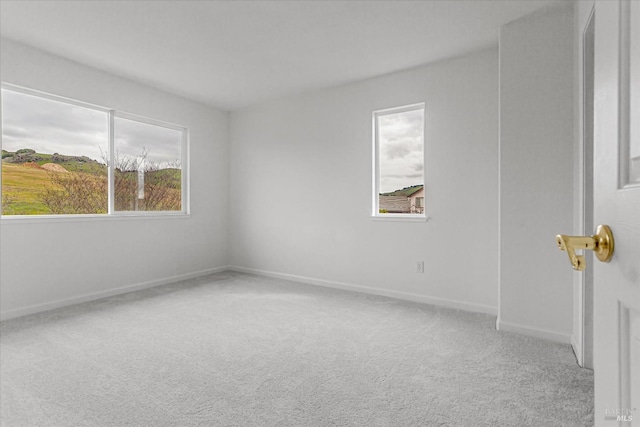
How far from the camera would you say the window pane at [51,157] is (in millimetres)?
3352

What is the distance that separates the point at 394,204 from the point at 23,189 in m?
3.90

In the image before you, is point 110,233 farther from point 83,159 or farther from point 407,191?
point 407,191

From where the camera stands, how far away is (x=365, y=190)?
4.23 m

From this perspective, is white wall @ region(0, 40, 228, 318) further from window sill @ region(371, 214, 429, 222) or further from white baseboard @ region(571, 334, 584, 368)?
white baseboard @ region(571, 334, 584, 368)

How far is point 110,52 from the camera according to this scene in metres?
3.47

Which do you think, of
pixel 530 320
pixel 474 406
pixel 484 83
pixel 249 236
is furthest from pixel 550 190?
pixel 249 236

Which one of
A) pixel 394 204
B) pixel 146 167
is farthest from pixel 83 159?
pixel 394 204

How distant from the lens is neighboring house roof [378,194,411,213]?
13.3 ft

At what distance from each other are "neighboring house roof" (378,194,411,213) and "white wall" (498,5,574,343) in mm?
1241

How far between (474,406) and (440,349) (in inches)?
29.1

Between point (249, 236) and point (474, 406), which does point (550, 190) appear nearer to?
point (474, 406)

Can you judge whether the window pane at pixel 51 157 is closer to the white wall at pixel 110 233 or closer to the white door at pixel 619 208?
the white wall at pixel 110 233

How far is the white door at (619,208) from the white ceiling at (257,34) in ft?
8.07

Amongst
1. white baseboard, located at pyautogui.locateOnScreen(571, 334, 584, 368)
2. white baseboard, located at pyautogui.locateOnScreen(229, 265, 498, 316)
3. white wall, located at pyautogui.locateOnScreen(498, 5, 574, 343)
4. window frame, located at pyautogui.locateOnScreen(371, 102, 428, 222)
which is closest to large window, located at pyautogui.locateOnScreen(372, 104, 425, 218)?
window frame, located at pyautogui.locateOnScreen(371, 102, 428, 222)
